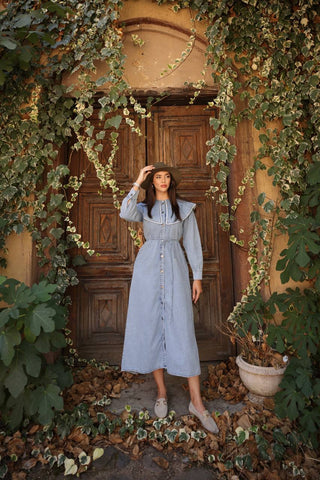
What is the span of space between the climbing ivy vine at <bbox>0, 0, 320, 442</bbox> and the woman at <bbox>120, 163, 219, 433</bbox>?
A: 69 cm

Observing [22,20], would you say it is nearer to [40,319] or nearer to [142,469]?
[40,319]

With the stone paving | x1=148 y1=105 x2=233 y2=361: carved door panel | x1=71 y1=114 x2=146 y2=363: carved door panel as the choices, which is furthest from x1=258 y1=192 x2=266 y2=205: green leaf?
the stone paving

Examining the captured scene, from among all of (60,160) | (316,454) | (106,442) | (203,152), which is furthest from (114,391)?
(203,152)

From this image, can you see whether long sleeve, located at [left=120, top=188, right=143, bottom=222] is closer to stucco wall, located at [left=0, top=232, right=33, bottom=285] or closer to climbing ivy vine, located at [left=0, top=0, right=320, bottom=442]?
climbing ivy vine, located at [left=0, top=0, right=320, bottom=442]

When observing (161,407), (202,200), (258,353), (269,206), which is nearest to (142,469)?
(161,407)

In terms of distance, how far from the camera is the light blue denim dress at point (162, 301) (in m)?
2.26

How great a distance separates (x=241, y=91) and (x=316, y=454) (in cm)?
298

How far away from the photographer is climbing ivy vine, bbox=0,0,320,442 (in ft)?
9.10

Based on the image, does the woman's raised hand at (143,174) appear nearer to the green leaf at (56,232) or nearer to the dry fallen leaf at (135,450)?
the green leaf at (56,232)

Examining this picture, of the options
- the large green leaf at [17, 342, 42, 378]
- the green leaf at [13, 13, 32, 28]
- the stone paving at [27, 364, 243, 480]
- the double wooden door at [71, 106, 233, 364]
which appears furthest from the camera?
the double wooden door at [71, 106, 233, 364]

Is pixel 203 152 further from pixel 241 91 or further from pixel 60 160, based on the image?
pixel 60 160

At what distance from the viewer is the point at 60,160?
3111mm

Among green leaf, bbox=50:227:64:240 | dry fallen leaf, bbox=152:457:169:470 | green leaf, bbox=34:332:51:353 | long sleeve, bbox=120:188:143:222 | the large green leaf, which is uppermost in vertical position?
long sleeve, bbox=120:188:143:222

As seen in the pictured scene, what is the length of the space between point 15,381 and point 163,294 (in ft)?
3.68
